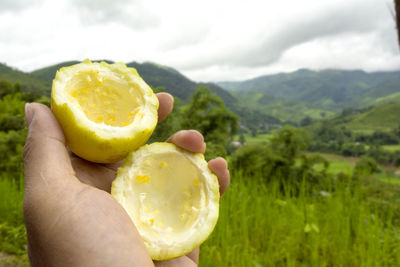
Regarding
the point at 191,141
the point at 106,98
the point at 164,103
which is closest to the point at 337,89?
the point at 164,103

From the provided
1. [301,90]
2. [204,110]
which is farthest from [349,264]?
[301,90]

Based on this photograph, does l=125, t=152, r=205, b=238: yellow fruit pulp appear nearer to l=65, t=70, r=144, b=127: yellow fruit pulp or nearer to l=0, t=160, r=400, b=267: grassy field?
l=65, t=70, r=144, b=127: yellow fruit pulp

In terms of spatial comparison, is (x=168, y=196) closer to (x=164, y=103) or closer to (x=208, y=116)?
(x=164, y=103)

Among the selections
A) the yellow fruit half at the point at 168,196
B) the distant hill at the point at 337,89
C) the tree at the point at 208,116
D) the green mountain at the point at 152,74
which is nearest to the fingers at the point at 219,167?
the yellow fruit half at the point at 168,196

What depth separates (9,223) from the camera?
2895 millimetres

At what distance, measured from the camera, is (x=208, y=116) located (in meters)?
4.52

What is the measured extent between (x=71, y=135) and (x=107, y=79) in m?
0.41

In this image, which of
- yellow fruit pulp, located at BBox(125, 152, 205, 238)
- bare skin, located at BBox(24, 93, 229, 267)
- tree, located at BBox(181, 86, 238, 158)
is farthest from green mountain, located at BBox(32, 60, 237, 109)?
yellow fruit pulp, located at BBox(125, 152, 205, 238)

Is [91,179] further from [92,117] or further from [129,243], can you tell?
[129,243]

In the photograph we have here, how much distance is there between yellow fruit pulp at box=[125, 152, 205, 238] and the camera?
4.66 ft

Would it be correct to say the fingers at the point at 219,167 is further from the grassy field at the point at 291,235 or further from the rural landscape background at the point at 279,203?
the grassy field at the point at 291,235

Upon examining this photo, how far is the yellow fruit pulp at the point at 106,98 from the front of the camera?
1.51 m

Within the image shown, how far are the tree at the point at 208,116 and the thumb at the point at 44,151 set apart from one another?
3136mm

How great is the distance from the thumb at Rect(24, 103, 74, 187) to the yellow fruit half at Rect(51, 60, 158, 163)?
0.06m
